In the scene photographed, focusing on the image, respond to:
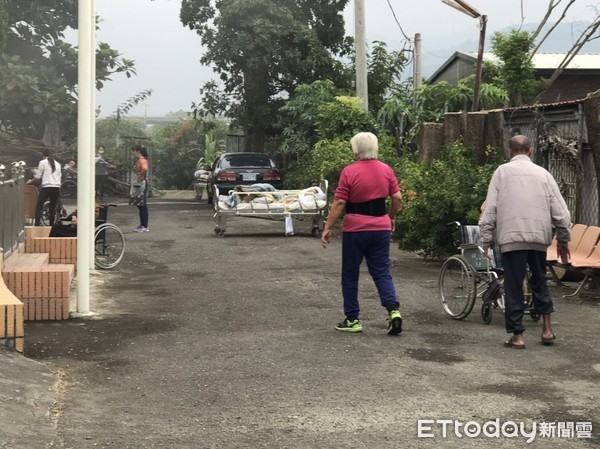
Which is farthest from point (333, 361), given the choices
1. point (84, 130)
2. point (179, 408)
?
point (84, 130)

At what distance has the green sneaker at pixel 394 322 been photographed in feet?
31.0

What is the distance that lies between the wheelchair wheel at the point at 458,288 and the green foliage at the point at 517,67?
12.9 meters

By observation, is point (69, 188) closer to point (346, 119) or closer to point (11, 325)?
point (346, 119)

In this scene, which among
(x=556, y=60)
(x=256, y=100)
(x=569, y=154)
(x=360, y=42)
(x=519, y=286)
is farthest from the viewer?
(x=256, y=100)

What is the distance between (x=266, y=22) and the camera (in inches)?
1276

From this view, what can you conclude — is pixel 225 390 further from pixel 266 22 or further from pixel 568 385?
pixel 266 22

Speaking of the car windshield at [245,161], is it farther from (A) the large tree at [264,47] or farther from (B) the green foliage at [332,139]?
(A) the large tree at [264,47]

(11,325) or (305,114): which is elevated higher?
(305,114)

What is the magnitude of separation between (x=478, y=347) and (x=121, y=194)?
32.4 metres

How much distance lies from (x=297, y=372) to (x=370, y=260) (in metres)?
2.18

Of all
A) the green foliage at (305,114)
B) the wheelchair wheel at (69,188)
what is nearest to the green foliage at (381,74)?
the green foliage at (305,114)

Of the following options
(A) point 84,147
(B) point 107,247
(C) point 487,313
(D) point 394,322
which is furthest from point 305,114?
(D) point 394,322

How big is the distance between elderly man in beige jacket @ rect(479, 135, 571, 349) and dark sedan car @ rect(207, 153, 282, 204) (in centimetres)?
1696

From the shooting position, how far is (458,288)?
10.6 metres
